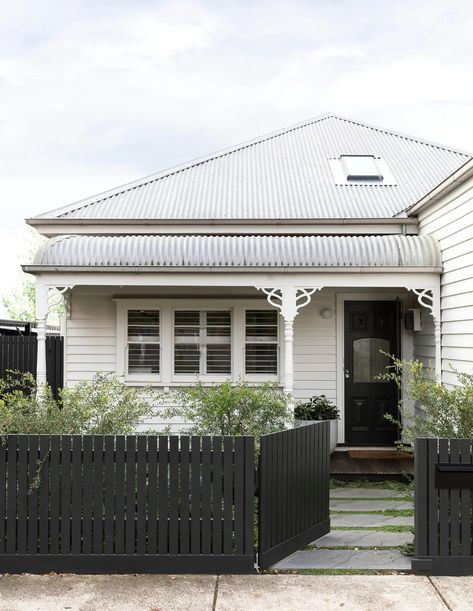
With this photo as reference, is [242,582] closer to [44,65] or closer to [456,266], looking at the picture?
[456,266]

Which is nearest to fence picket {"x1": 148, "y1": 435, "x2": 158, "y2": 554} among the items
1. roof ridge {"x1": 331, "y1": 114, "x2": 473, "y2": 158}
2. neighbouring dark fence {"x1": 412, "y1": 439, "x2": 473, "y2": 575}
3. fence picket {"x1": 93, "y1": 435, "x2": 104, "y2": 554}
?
fence picket {"x1": 93, "y1": 435, "x2": 104, "y2": 554}

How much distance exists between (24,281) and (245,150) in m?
30.6

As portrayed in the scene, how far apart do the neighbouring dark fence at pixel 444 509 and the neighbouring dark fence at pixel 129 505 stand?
4.68ft

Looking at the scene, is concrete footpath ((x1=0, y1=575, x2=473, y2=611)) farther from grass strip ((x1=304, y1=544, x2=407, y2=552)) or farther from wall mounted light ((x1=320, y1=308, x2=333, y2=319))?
wall mounted light ((x1=320, y1=308, x2=333, y2=319))

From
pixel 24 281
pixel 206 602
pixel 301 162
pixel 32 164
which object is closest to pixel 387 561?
pixel 206 602

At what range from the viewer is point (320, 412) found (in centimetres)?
1148

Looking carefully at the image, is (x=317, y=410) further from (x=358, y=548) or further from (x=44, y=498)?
(x=44, y=498)

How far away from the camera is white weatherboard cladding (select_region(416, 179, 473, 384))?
9.45 metres

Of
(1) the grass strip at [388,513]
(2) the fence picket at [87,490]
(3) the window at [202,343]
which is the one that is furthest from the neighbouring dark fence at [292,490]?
(3) the window at [202,343]

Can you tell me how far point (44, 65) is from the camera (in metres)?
35.4

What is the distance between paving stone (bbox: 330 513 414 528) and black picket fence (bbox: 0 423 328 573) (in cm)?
212

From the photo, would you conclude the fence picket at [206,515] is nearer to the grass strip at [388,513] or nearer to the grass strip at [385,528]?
the grass strip at [385,528]

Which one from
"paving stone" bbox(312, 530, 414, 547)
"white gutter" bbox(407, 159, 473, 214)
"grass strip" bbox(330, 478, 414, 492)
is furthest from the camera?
"grass strip" bbox(330, 478, 414, 492)

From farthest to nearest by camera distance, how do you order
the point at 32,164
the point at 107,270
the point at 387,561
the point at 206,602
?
the point at 32,164 → the point at 107,270 → the point at 387,561 → the point at 206,602
